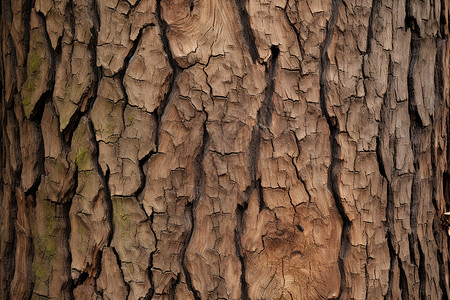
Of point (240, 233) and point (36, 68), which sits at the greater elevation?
point (36, 68)

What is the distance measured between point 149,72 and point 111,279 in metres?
0.59

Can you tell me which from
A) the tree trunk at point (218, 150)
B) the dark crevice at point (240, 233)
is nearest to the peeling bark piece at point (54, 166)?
the tree trunk at point (218, 150)

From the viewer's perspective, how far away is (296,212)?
1.32 meters

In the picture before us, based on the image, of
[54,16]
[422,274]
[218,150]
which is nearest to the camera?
[218,150]

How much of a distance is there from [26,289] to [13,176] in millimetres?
362

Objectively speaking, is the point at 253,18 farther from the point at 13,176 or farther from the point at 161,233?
the point at 13,176

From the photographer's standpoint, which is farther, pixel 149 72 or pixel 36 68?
pixel 36 68

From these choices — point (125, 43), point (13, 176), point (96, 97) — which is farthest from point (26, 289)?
point (125, 43)

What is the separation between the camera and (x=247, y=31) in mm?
1311

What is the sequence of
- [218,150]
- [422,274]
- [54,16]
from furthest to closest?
1. [422,274]
2. [54,16]
3. [218,150]

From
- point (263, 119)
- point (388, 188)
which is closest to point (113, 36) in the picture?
point (263, 119)

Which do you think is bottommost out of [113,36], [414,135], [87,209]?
[87,209]

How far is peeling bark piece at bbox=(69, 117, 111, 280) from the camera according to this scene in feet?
4.42

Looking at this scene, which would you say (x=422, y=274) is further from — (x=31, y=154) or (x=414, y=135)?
(x=31, y=154)
